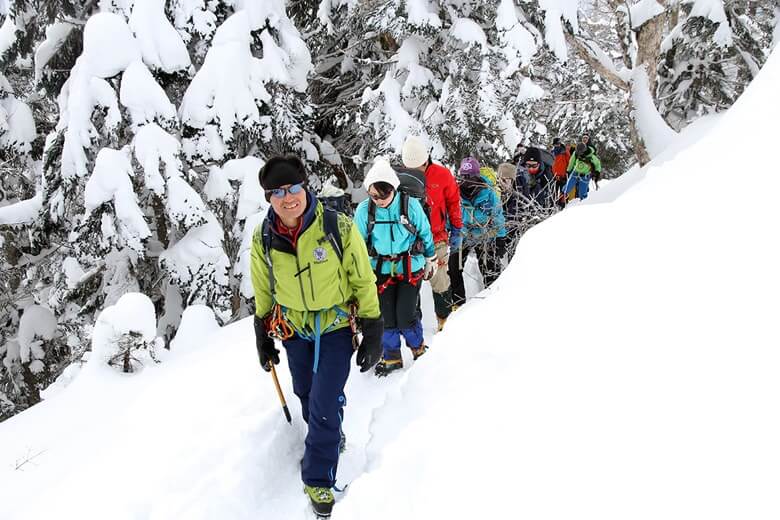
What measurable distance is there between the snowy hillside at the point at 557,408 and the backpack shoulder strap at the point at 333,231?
3.77ft

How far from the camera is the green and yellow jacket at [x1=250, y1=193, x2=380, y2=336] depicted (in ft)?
9.89

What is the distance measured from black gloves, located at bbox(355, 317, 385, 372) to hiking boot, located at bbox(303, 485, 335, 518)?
33.3 inches

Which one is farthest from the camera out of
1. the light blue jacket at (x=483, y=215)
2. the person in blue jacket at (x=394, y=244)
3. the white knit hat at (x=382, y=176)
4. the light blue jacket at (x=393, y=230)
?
the light blue jacket at (x=483, y=215)

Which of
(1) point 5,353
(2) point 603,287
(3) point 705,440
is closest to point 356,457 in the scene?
(2) point 603,287

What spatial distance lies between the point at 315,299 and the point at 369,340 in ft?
1.52

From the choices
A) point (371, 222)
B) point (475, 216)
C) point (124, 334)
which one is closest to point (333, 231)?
point (371, 222)

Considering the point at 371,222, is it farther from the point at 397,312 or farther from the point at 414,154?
the point at 414,154

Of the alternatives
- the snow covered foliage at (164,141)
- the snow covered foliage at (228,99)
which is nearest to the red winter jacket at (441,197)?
the snow covered foliage at (228,99)

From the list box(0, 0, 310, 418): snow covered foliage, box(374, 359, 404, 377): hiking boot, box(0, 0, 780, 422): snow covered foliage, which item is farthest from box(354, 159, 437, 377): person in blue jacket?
box(0, 0, 310, 418): snow covered foliage

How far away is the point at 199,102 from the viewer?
7.93 meters

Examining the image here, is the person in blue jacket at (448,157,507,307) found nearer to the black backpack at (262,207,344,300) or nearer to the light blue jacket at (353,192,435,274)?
the light blue jacket at (353,192,435,274)

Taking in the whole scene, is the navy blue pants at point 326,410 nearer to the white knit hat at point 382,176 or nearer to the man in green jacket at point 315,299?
the man in green jacket at point 315,299

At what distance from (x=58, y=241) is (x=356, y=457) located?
33.8ft

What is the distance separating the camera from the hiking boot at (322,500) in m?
3.21
